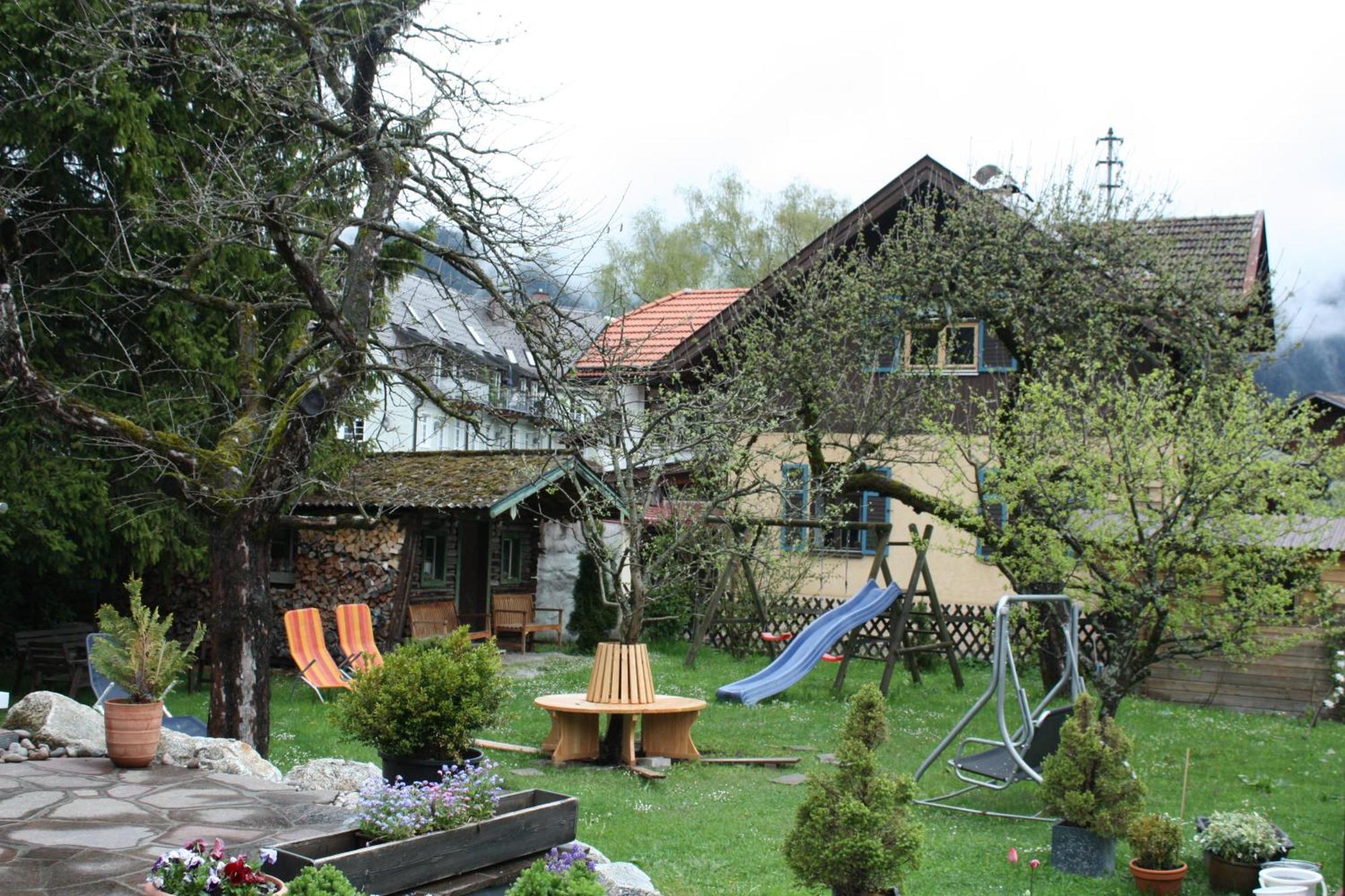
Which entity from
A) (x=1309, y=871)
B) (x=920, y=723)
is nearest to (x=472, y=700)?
(x=1309, y=871)

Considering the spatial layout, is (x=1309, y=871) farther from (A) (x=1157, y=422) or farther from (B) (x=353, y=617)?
(B) (x=353, y=617)

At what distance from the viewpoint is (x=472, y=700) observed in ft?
21.1

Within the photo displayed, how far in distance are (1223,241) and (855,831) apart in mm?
13980

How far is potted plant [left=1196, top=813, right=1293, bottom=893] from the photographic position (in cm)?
634

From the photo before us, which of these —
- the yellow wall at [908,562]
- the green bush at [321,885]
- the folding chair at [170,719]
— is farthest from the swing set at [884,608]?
the green bush at [321,885]

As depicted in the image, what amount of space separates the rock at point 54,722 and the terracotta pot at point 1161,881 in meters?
6.36

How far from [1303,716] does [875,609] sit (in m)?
4.78

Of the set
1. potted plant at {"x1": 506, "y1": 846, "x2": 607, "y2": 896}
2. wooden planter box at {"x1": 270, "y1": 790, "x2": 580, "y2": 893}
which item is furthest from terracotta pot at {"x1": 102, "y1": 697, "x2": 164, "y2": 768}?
potted plant at {"x1": 506, "y1": 846, "x2": 607, "y2": 896}

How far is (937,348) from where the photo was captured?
15.5 metres

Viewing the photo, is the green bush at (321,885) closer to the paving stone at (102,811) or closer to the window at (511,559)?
the paving stone at (102,811)

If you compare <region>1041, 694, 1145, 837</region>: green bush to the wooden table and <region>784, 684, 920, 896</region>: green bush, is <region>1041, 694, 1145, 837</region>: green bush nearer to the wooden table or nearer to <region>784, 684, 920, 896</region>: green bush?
<region>784, 684, 920, 896</region>: green bush

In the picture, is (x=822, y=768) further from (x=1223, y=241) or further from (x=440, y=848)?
(x=1223, y=241)

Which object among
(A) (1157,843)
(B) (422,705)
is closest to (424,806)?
(B) (422,705)

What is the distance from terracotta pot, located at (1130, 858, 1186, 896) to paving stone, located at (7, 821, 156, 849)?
5010mm
